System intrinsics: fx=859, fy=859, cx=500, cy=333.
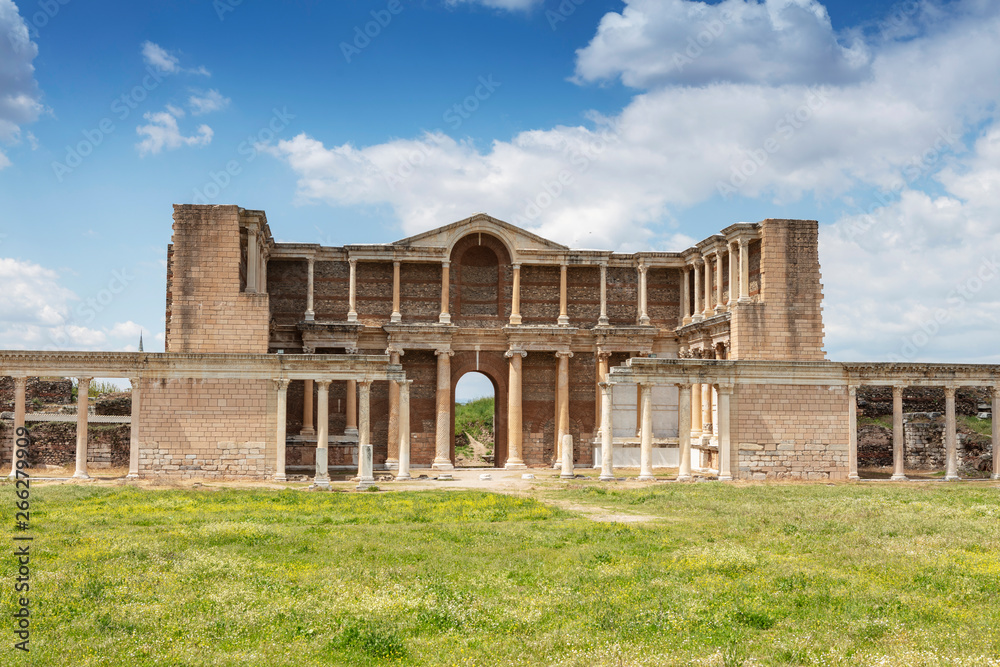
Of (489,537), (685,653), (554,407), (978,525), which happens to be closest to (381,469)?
(554,407)

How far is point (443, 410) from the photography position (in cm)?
3734

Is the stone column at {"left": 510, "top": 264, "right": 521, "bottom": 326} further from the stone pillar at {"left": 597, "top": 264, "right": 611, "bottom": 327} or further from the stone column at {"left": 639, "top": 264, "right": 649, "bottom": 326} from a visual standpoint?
the stone column at {"left": 639, "top": 264, "right": 649, "bottom": 326}

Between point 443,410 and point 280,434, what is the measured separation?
911 centimetres

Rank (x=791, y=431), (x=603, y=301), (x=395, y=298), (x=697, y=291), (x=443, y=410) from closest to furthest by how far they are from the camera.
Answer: (x=791, y=431)
(x=443, y=410)
(x=395, y=298)
(x=697, y=291)
(x=603, y=301)

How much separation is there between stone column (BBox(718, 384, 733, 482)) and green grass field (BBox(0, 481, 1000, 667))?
9.95m

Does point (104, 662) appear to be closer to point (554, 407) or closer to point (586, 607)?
point (586, 607)

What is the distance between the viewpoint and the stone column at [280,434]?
29766mm

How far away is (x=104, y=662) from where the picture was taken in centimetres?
859

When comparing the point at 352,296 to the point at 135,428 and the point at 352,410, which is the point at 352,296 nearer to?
the point at 352,410

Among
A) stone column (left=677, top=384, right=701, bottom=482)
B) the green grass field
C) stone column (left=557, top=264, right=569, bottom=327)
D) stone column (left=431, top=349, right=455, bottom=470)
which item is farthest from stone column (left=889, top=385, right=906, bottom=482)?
stone column (left=431, top=349, right=455, bottom=470)

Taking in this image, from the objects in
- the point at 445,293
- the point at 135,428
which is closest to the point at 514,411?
the point at 445,293

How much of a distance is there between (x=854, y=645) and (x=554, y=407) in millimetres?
30490

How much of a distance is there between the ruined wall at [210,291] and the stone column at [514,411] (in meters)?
11.2

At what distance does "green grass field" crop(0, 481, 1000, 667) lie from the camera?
9.21 m
